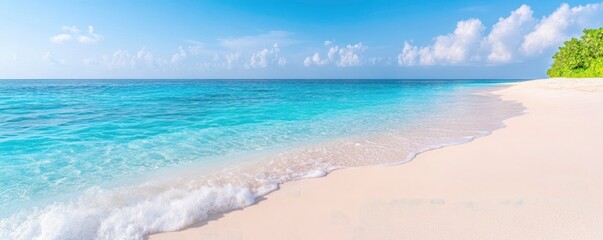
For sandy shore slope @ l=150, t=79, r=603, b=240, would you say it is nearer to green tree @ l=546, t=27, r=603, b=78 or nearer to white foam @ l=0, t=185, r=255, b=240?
white foam @ l=0, t=185, r=255, b=240

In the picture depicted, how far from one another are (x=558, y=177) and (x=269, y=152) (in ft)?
19.4

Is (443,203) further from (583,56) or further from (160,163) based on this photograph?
(583,56)

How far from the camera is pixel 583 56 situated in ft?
158

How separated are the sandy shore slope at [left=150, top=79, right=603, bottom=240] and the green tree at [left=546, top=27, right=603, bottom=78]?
5092cm

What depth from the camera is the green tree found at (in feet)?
139

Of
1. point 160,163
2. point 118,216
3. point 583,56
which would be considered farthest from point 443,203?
point 583,56

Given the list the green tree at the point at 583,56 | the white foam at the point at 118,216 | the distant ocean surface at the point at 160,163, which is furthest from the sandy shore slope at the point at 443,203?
the green tree at the point at 583,56

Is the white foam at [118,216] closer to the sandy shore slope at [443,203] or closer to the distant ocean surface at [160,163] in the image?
the distant ocean surface at [160,163]

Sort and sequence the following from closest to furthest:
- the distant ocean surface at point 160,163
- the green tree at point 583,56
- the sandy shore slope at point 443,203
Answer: the sandy shore slope at point 443,203 < the distant ocean surface at point 160,163 < the green tree at point 583,56

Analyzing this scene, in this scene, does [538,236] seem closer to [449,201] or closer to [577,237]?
[577,237]

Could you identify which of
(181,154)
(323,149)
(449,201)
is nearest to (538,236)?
(449,201)

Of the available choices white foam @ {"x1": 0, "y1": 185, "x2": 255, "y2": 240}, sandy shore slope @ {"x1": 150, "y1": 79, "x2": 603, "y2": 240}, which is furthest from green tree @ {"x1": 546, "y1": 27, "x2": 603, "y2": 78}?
white foam @ {"x1": 0, "y1": 185, "x2": 255, "y2": 240}

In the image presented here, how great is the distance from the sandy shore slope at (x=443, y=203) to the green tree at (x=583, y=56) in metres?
50.9

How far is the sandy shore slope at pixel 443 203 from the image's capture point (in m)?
3.42
